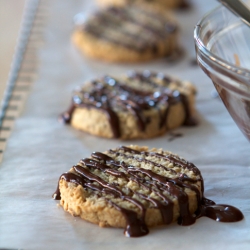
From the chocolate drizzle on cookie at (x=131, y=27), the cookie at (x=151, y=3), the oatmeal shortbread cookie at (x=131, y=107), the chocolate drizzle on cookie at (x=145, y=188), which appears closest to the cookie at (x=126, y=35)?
the chocolate drizzle on cookie at (x=131, y=27)

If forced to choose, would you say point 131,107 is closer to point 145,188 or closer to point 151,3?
point 145,188

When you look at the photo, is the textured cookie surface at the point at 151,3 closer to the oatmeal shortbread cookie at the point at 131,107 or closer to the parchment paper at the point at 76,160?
the parchment paper at the point at 76,160

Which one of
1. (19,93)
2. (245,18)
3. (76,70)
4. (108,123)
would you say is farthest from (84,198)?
(76,70)

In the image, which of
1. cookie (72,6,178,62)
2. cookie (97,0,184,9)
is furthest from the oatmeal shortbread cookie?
cookie (97,0,184,9)

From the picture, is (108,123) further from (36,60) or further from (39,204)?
(36,60)

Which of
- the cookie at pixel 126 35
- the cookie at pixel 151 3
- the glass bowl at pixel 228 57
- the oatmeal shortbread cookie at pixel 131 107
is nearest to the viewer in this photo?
the glass bowl at pixel 228 57
